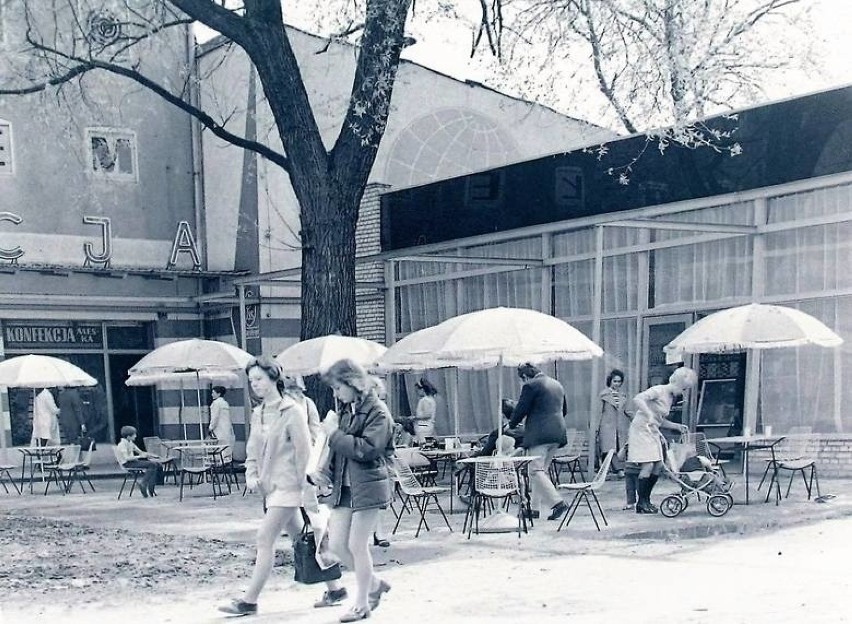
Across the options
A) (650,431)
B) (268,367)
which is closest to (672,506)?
(650,431)

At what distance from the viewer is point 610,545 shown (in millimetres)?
10445

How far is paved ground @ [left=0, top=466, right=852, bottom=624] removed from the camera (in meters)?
7.88

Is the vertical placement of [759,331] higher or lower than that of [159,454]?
higher

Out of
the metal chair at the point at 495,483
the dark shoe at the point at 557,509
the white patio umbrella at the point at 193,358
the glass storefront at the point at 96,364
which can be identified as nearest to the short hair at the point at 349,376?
the metal chair at the point at 495,483

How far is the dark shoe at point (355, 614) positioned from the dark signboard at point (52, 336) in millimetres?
17744

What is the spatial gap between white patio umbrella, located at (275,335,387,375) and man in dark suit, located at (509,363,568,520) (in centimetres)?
231

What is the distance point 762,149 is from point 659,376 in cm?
338

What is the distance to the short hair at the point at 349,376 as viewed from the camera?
301 inches

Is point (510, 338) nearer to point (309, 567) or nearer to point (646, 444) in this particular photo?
point (646, 444)

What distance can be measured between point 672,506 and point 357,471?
18.3 ft

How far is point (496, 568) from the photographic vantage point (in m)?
9.53

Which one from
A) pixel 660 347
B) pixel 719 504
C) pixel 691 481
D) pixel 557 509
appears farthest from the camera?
pixel 660 347

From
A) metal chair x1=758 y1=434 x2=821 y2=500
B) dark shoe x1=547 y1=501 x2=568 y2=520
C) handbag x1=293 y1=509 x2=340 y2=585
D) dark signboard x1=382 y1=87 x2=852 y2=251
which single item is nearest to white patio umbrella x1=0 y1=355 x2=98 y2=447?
dark signboard x1=382 y1=87 x2=852 y2=251

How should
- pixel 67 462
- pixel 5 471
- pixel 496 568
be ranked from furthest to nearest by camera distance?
1. pixel 5 471
2. pixel 67 462
3. pixel 496 568
